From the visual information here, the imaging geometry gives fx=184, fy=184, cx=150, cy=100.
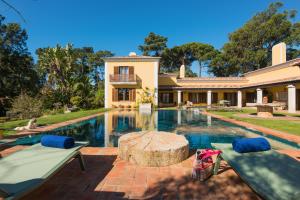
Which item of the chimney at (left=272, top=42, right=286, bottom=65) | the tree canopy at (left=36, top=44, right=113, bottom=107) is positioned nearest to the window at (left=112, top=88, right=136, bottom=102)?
the tree canopy at (left=36, top=44, right=113, bottom=107)

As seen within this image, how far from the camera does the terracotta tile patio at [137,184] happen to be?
2.89 metres

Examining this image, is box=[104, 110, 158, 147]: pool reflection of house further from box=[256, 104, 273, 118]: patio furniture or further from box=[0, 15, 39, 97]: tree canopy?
box=[0, 15, 39, 97]: tree canopy

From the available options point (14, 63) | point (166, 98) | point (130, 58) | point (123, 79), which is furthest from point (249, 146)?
point (14, 63)

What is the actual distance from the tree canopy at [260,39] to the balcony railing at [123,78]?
21.3 meters

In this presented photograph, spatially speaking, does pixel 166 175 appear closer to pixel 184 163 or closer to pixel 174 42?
pixel 184 163

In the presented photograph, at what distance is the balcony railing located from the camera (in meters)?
23.6

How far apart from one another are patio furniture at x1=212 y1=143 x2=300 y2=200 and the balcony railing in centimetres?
2054

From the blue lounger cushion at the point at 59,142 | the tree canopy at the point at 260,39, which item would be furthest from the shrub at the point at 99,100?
the tree canopy at the point at 260,39

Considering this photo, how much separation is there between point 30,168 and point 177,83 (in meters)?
25.8

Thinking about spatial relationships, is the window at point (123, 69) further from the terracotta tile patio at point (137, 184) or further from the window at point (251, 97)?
the terracotta tile patio at point (137, 184)

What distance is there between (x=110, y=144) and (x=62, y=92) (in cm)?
1789

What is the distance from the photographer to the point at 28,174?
2662 mm

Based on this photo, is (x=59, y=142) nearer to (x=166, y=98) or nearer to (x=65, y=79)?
(x=65, y=79)

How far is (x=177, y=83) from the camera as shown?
27.7 metres
